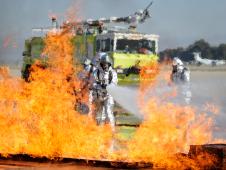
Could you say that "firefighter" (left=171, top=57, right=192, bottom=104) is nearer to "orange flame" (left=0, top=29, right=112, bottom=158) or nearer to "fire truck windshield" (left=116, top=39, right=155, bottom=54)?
"orange flame" (left=0, top=29, right=112, bottom=158)

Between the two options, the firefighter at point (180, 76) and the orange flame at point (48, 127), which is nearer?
the orange flame at point (48, 127)

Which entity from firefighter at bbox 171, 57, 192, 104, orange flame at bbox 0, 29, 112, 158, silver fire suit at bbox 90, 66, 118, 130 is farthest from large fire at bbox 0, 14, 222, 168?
firefighter at bbox 171, 57, 192, 104

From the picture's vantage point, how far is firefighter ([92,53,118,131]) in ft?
31.6

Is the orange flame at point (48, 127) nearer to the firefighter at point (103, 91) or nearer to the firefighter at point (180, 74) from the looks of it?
the firefighter at point (103, 91)

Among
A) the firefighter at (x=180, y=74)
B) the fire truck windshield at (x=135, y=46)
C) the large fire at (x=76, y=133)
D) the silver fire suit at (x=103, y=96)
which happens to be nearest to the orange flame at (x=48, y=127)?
the large fire at (x=76, y=133)

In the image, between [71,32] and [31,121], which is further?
[71,32]

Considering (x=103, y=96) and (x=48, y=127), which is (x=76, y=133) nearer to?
(x=48, y=127)

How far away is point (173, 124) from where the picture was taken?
9609 mm

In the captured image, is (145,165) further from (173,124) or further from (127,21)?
(127,21)

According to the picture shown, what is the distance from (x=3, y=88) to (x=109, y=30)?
582cm

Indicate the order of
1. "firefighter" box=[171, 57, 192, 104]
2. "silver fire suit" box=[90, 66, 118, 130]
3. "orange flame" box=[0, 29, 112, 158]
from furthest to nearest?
"firefighter" box=[171, 57, 192, 104], "silver fire suit" box=[90, 66, 118, 130], "orange flame" box=[0, 29, 112, 158]

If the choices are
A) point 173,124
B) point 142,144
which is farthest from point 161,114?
point 142,144

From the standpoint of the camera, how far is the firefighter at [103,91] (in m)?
9.62

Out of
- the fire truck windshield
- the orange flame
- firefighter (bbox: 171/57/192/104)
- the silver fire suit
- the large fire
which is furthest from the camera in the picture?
the fire truck windshield
